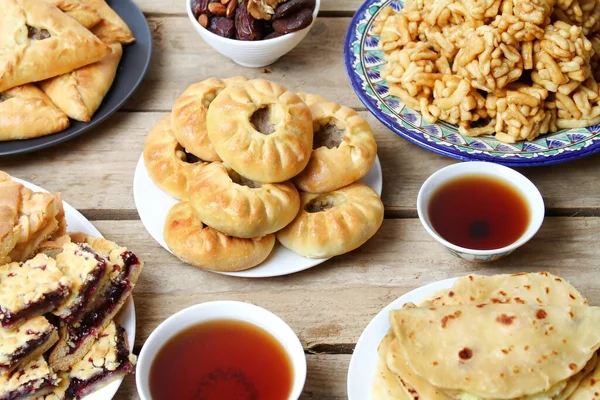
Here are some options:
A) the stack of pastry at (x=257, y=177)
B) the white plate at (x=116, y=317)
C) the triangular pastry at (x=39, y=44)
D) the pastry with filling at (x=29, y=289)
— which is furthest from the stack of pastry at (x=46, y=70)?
the pastry with filling at (x=29, y=289)

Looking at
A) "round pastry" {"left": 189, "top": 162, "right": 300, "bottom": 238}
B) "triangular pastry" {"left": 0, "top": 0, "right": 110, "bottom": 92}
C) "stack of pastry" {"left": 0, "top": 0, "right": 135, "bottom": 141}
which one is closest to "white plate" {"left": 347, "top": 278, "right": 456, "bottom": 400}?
"round pastry" {"left": 189, "top": 162, "right": 300, "bottom": 238}

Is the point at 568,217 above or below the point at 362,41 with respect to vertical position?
below

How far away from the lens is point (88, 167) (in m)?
2.26

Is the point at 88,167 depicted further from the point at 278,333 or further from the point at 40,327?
the point at 278,333

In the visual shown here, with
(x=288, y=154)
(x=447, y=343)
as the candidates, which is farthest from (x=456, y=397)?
(x=288, y=154)

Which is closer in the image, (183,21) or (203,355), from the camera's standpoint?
(203,355)

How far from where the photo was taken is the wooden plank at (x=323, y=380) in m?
1.73

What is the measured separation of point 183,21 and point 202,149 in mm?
1046

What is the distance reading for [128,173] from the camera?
2250mm

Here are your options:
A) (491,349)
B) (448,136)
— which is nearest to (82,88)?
(448,136)

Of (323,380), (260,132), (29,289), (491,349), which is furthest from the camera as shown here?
(260,132)

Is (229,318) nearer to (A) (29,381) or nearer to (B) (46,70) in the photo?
(A) (29,381)

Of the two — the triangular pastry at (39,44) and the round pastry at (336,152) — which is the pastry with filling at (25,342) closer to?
the round pastry at (336,152)

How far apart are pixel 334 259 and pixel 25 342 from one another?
87cm
